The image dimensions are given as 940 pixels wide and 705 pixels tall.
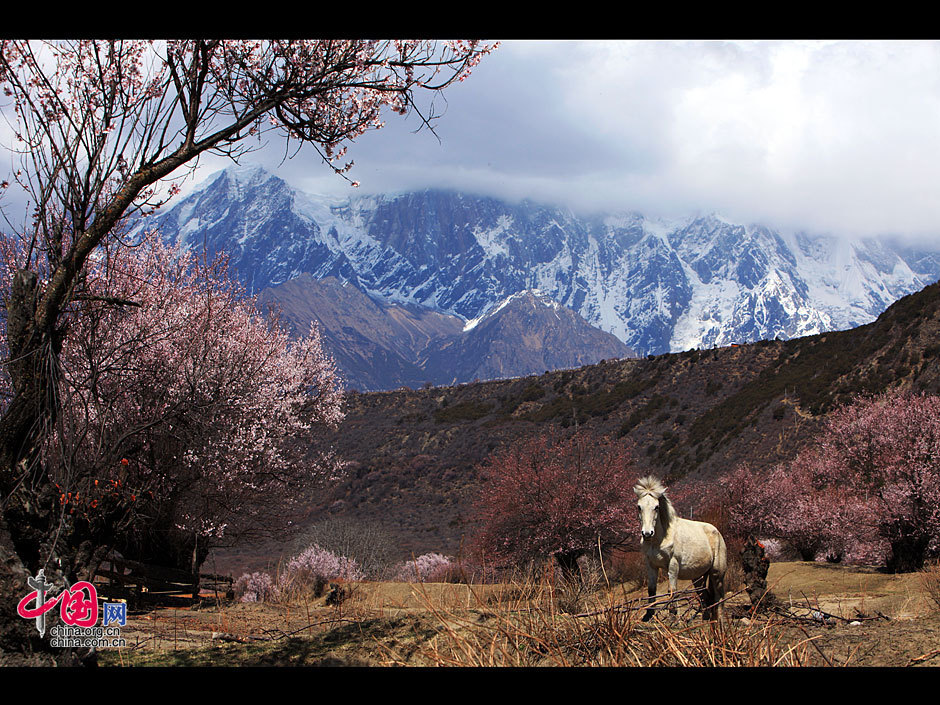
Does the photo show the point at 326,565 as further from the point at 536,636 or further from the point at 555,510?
the point at 536,636

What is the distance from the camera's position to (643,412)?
6919 cm

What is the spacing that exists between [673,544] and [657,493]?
0.74m

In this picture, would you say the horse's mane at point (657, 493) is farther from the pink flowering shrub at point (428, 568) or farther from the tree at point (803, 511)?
the pink flowering shrub at point (428, 568)

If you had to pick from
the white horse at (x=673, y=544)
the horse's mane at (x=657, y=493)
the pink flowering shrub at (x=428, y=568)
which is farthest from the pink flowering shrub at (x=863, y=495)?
the horse's mane at (x=657, y=493)

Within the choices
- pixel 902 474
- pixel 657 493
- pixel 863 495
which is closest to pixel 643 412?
pixel 863 495

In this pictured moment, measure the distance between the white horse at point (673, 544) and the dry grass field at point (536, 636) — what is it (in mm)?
1036

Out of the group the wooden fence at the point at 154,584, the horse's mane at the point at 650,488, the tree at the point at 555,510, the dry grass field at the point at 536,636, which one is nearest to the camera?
the dry grass field at the point at 536,636

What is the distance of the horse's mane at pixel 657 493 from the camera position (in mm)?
8336

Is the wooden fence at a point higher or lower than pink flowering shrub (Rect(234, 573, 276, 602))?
higher

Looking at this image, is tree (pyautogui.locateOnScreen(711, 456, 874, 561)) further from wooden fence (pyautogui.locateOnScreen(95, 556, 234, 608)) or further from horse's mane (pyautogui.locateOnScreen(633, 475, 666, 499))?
wooden fence (pyautogui.locateOnScreen(95, 556, 234, 608))

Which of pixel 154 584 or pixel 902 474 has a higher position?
pixel 902 474

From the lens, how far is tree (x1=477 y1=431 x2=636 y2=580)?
19.3 m

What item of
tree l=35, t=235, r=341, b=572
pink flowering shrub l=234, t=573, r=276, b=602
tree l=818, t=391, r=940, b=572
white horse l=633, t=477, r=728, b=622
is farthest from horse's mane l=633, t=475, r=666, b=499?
pink flowering shrub l=234, t=573, r=276, b=602

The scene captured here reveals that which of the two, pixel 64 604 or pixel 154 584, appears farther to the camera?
pixel 154 584
